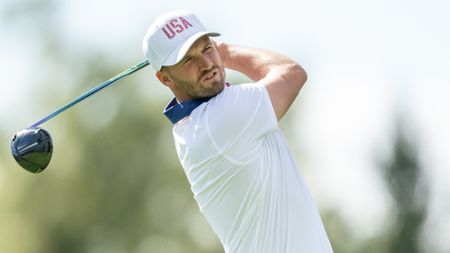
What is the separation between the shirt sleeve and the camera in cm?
727

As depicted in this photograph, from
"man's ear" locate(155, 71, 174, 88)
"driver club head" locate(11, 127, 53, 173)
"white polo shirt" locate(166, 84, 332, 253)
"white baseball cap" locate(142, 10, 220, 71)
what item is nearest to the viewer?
"white polo shirt" locate(166, 84, 332, 253)

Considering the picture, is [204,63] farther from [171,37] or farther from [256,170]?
[256,170]

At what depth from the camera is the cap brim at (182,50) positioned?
7.30 m

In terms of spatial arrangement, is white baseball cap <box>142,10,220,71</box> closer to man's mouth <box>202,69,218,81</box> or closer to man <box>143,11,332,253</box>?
man <box>143,11,332,253</box>

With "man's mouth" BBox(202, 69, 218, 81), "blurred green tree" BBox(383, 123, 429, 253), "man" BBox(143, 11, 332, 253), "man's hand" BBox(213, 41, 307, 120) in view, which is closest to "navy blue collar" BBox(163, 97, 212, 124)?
"man" BBox(143, 11, 332, 253)

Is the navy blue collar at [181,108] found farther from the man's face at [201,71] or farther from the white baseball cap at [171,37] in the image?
the white baseball cap at [171,37]

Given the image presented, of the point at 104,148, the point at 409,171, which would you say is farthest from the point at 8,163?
the point at 409,171

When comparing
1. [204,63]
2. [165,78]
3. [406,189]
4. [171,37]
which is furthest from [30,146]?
[406,189]

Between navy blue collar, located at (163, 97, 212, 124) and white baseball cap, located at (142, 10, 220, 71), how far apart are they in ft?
0.63

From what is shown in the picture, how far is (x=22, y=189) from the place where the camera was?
29953mm

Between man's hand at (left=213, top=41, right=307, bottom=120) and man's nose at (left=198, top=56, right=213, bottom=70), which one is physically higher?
man's nose at (left=198, top=56, right=213, bottom=70)

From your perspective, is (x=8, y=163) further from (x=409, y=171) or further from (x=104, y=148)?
(x=409, y=171)

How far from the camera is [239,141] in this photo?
7.28m

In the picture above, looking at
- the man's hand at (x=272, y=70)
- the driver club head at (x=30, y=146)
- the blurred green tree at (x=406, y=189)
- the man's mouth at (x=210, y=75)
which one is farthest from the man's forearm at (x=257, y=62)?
the blurred green tree at (x=406, y=189)
